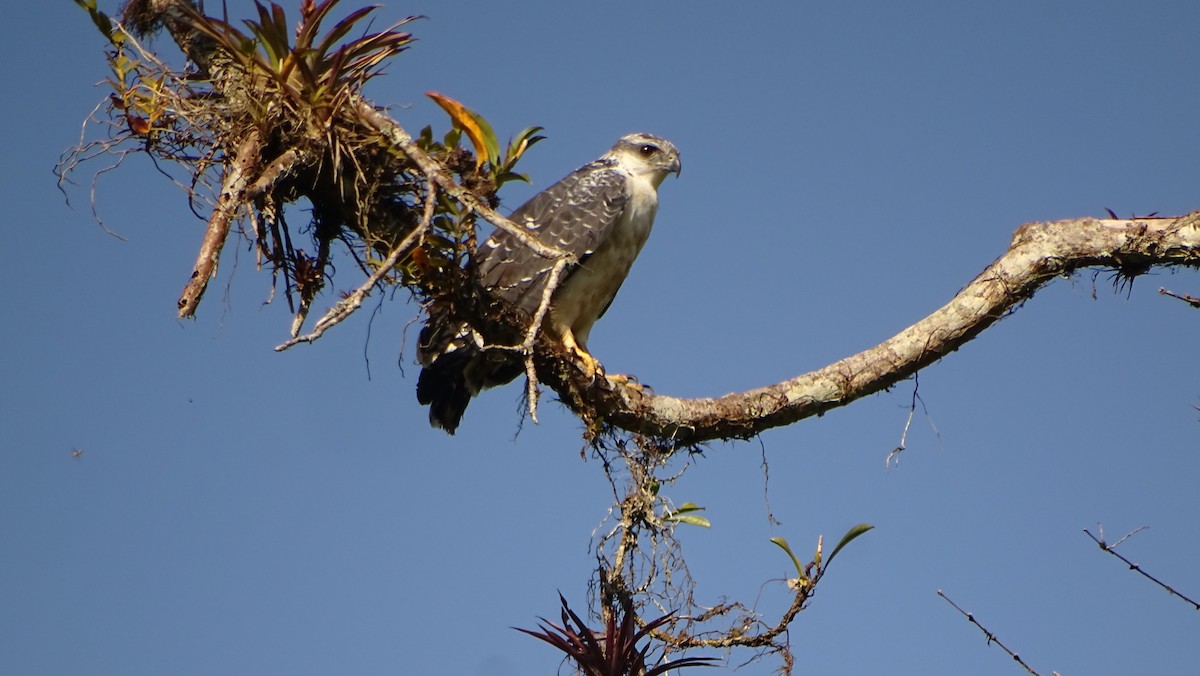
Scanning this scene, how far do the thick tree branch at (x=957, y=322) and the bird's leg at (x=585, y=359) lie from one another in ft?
0.28

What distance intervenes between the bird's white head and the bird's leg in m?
1.18

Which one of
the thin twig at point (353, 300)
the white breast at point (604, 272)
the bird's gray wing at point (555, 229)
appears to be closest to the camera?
the thin twig at point (353, 300)

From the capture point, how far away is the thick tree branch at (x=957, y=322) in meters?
4.46

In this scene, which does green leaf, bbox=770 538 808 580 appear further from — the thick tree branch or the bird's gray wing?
the bird's gray wing

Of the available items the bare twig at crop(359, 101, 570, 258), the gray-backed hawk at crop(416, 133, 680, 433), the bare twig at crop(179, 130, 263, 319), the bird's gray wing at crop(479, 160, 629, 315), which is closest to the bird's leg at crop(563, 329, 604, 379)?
the gray-backed hawk at crop(416, 133, 680, 433)

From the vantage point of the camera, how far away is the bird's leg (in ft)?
15.6

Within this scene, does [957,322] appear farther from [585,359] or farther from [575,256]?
[575,256]

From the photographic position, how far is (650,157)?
689 cm

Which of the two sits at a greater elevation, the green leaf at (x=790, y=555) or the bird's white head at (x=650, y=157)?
the bird's white head at (x=650, y=157)

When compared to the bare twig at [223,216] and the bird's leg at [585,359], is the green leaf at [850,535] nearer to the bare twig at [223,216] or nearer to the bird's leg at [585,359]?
the bird's leg at [585,359]

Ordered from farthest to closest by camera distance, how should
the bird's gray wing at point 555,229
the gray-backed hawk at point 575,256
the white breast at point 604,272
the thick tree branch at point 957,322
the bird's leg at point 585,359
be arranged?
1. the white breast at point 604,272
2. the bird's gray wing at point 555,229
3. the gray-backed hawk at point 575,256
4. the bird's leg at point 585,359
5. the thick tree branch at point 957,322

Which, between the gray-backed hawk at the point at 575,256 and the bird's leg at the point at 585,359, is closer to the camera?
the bird's leg at the point at 585,359

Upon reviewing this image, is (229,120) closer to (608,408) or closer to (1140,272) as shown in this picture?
(608,408)

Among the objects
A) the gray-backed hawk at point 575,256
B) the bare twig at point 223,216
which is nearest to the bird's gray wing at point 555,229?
the gray-backed hawk at point 575,256
